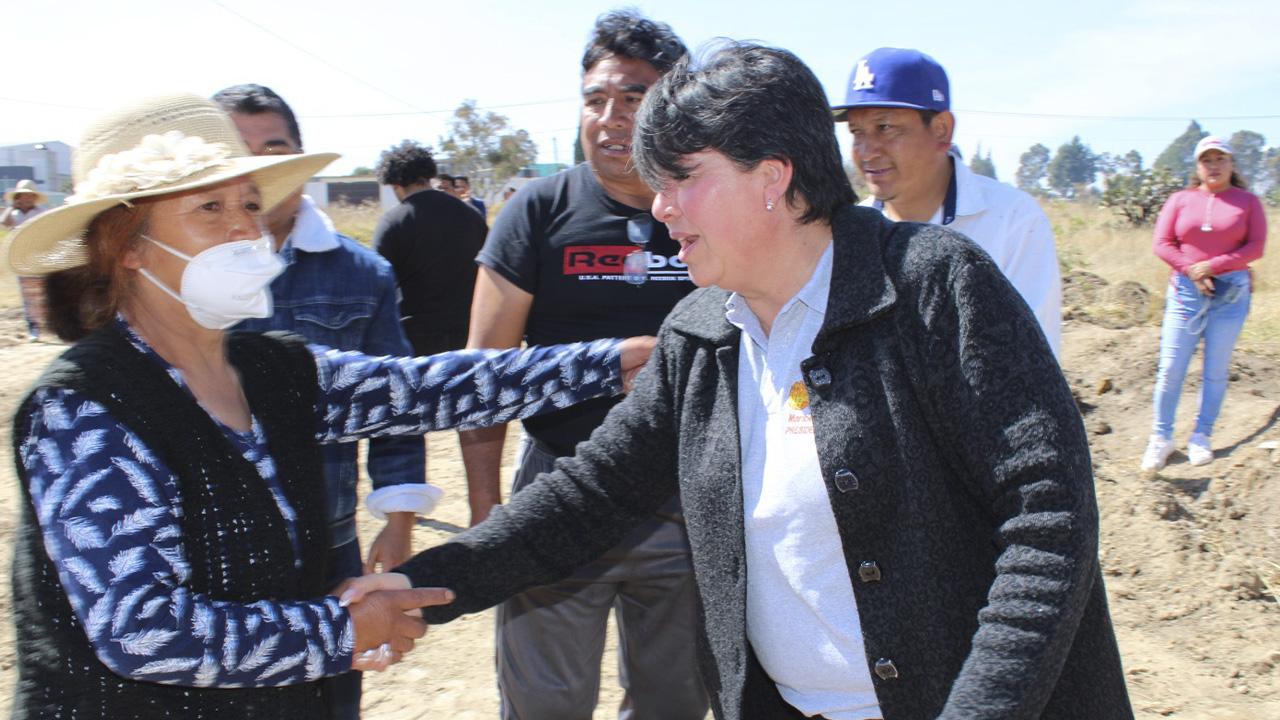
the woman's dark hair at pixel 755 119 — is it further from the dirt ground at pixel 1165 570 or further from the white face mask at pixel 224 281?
the dirt ground at pixel 1165 570

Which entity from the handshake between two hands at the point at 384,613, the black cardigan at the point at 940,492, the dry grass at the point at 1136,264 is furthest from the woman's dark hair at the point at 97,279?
the dry grass at the point at 1136,264

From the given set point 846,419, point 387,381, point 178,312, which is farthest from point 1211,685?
point 178,312

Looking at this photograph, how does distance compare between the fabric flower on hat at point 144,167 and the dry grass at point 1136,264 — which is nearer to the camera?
the fabric flower on hat at point 144,167

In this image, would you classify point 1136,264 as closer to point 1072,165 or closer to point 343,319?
point 343,319

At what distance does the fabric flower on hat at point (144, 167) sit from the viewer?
68.8 inches

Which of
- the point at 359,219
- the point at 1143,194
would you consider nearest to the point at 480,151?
the point at 359,219

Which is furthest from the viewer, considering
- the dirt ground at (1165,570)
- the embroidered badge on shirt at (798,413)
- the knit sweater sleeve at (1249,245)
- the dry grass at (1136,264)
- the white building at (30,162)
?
the white building at (30,162)

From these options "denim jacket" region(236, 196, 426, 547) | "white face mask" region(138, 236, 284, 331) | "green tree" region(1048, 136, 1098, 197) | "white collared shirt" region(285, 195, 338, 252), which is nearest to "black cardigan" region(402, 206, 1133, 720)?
"white face mask" region(138, 236, 284, 331)

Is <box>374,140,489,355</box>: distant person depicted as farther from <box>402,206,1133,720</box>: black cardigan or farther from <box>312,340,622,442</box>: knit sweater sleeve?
<box>402,206,1133,720</box>: black cardigan

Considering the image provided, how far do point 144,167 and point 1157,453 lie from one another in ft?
21.0

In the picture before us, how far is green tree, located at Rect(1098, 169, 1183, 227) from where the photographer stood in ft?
68.1

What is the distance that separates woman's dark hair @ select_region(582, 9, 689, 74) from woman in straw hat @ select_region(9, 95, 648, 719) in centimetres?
112

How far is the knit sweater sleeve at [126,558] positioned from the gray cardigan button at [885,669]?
1.01 metres

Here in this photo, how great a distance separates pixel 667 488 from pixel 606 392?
353mm
